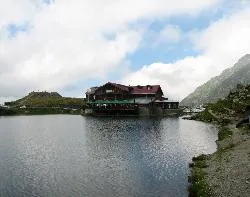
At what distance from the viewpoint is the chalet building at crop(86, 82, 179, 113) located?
17200 cm

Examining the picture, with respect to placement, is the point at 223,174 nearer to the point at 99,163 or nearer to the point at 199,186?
the point at 199,186

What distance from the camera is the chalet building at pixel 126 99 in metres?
172

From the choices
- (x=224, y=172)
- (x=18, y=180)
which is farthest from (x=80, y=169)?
(x=224, y=172)

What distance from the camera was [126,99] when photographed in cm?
18012

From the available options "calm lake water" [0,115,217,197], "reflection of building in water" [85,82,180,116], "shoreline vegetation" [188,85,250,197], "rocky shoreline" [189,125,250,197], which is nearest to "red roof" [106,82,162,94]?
"reflection of building in water" [85,82,180,116]

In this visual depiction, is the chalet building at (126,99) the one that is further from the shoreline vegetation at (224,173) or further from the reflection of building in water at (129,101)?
the shoreline vegetation at (224,173)

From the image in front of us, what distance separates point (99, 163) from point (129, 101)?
118m

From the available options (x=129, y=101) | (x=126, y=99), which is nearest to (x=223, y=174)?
(x=129, y=101)

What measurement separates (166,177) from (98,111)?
126m

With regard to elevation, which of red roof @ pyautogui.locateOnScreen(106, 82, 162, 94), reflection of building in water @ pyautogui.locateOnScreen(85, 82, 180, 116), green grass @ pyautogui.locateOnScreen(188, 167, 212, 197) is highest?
red roof @ pyautogui.locateOnScreen(106, 82, 162, 94)

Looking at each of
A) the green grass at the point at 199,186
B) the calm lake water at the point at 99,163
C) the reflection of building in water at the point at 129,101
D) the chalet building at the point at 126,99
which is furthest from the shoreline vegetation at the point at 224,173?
the chalet building at the point at 126,99

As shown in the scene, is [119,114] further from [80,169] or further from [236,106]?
[80,169]

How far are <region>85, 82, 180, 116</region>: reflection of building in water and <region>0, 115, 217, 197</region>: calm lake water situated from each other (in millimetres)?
72521

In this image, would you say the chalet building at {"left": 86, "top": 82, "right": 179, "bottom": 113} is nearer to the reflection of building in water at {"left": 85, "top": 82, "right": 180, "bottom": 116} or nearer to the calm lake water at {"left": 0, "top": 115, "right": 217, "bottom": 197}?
the reflection of building in water at {"left": 85, "top": 82, "right": 180, "bottom": 116}
